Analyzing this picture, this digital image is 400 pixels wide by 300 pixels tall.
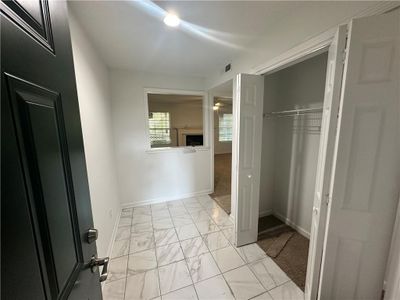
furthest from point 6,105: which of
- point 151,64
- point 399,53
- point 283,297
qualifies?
point 151,64

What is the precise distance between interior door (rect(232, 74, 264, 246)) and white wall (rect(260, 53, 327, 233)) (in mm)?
687

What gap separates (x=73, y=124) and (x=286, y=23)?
73.8 inches

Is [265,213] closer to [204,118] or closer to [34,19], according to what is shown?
[204,118]

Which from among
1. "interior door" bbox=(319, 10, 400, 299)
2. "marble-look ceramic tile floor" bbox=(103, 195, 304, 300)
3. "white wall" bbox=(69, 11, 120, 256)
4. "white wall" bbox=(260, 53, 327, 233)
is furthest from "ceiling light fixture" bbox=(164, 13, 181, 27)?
"marble-look ceramic tile floor" bbox=(103, 195, 304, 300)

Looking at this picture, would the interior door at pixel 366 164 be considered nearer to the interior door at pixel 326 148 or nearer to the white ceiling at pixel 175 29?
the interior door at pixel 326 148

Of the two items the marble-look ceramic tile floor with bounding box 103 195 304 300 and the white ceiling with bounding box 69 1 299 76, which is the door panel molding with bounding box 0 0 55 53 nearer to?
the white ceiling with bounding box 69 1 299 76

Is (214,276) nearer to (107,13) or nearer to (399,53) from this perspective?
(399,53)

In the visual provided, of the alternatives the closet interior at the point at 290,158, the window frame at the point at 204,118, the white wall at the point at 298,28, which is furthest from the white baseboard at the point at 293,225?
the white wall at the point at 298,28

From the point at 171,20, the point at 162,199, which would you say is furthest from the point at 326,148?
the point at 162,199

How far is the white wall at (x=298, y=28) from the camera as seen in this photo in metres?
1.13

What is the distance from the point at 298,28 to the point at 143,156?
2805mm

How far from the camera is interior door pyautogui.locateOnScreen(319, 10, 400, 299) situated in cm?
97

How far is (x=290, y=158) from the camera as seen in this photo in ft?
8.31

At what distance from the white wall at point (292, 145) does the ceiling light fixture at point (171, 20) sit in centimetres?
149
